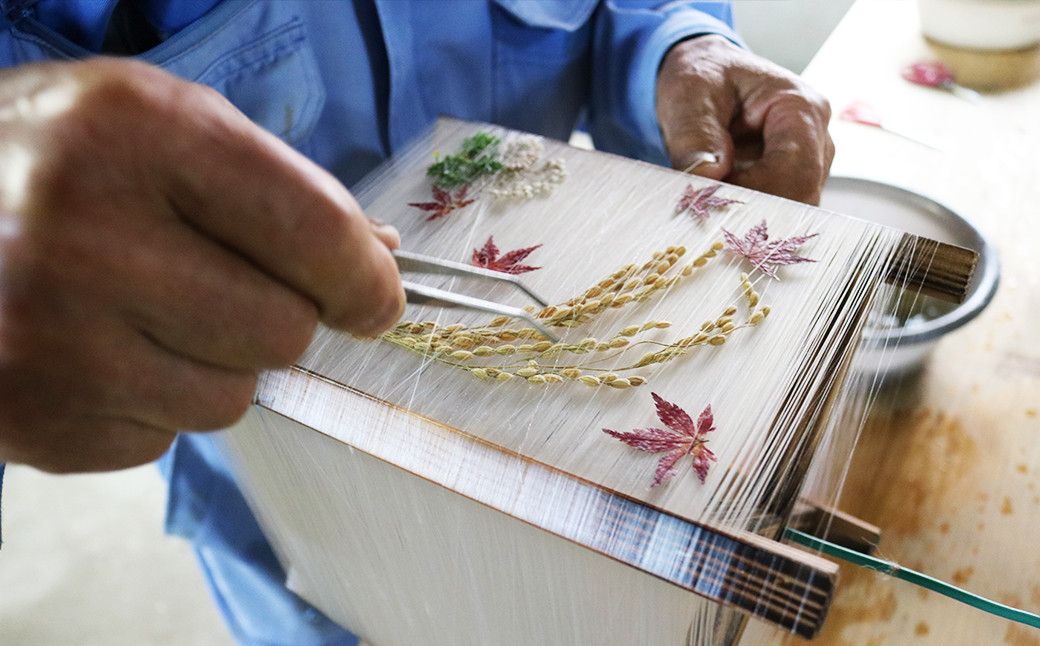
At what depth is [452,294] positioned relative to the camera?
500mm

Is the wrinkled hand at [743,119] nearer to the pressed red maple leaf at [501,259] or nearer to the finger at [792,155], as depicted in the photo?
the finger at [792,155]

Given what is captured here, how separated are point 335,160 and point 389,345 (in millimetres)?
431

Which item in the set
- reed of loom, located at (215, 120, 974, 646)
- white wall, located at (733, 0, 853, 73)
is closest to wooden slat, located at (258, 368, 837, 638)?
reed of loom, located at (215, 120, 974, 646)

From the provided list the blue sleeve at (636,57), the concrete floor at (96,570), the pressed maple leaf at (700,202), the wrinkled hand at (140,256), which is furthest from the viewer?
the concrete floor at (96,570)

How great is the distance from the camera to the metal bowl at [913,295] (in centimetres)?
61

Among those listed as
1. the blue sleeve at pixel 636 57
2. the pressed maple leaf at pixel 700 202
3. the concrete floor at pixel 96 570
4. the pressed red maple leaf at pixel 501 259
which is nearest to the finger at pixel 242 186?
the pressed red maple leaf at pixel 501 259

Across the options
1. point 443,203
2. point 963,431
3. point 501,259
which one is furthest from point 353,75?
point 963,431

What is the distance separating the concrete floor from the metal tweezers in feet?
4.54

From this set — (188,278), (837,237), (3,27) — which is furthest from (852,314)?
(3,27)

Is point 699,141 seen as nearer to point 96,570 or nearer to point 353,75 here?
point 353,75

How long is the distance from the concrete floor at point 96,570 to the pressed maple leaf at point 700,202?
144cm

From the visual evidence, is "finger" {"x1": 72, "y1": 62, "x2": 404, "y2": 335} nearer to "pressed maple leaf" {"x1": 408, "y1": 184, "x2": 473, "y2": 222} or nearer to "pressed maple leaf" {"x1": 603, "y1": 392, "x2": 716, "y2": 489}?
"pressed maple leaf" {"x1": 603, "y1": 392, "x2": 716, "y2": 489}

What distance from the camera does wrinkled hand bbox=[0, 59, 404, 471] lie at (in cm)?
27

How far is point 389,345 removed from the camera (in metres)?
0.54
